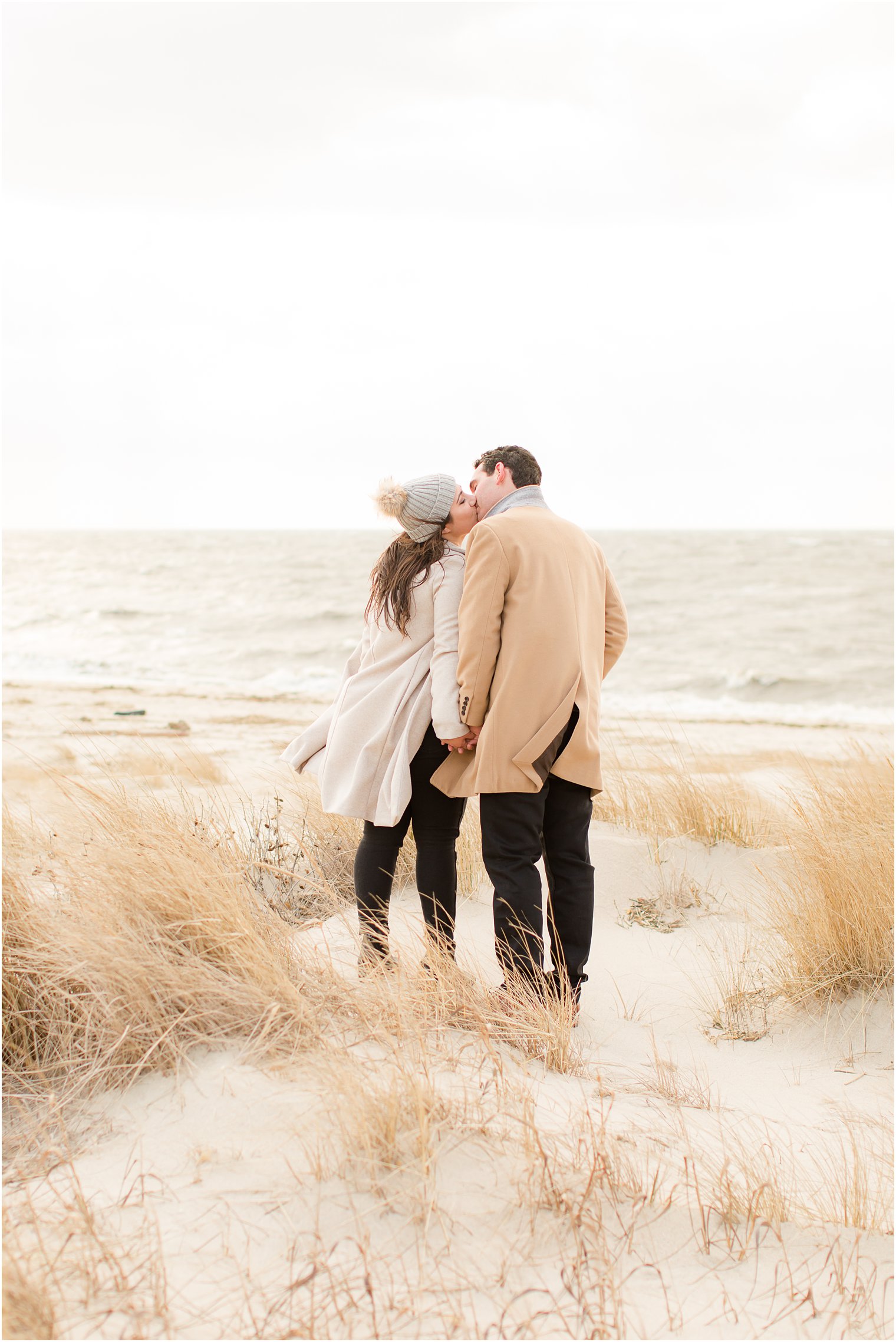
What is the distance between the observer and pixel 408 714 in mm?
3203

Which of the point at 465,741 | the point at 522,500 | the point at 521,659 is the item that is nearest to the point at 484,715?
the point at 465,741

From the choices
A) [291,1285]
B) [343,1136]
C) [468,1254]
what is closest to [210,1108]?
[343,1136]

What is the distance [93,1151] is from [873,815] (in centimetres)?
388

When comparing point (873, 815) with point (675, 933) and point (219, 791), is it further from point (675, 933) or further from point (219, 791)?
point (219, 791)

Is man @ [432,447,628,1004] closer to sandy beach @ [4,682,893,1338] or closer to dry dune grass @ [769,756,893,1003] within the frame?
sandy beach @ [4,682,893,1338]

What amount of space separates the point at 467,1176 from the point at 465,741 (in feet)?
4.70

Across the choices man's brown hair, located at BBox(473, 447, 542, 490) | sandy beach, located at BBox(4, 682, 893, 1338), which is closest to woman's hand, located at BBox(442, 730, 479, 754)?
sandy beach, located at BBox(4, 682, 893, 1338)

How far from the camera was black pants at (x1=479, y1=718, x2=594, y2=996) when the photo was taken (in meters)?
3.07

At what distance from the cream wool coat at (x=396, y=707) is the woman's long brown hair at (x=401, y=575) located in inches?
1.0

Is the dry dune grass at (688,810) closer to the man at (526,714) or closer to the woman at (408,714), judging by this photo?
the man at (526,714)

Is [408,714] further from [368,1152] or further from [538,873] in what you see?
[368,1152]

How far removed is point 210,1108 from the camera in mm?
2219

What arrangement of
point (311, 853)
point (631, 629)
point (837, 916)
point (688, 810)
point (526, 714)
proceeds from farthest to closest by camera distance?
point (631, 629) < point (688, 810) < point (311, 853) < point (837, 916) < point (526, 714)

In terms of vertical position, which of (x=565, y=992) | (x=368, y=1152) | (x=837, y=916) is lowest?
(x=565, y=992)
